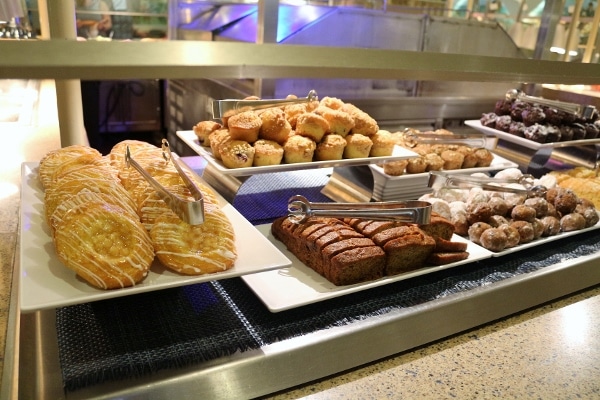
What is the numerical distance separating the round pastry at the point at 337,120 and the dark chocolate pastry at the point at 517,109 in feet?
2.91

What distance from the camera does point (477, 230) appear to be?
1315 millimetres

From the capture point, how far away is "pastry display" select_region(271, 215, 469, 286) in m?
1.07

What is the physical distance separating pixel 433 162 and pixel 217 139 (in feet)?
2.42

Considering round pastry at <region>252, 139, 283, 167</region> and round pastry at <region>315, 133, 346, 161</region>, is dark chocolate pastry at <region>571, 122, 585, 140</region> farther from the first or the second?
round pastry at <region>252, 139, 283, 167</region>

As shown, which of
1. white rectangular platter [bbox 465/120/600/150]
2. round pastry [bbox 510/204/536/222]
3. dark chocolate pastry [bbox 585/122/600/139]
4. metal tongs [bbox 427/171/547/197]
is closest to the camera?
round pastry [bbox 510/204/536/222]

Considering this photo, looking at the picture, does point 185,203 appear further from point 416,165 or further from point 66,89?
point 416,165

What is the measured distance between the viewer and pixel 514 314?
1.20 meters

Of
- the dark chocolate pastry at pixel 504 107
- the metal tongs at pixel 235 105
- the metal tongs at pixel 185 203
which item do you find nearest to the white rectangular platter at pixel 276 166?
the metal tongs at pixel 235 105

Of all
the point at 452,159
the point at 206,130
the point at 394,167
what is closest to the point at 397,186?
the point at 394,167

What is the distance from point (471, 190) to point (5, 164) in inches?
59.8

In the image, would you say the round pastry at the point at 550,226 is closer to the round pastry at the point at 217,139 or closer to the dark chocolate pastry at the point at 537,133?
the dark chocolate pastry at the point at 537,133

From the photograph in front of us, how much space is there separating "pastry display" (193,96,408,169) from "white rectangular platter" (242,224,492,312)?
315 mm

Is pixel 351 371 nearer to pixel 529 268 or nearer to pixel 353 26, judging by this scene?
pixel 529 268

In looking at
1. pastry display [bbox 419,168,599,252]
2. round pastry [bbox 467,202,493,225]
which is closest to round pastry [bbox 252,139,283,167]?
pastry display [bbox 419,168,599,252]
